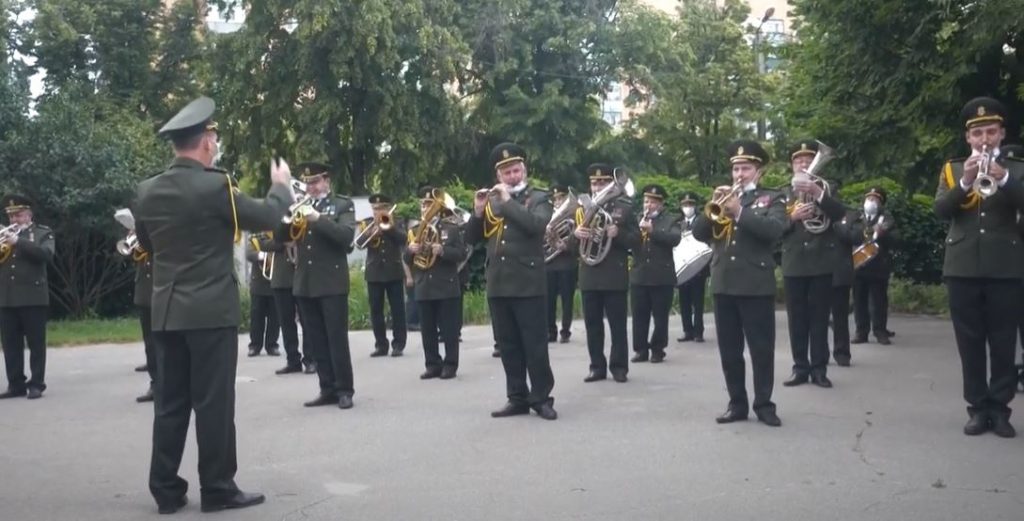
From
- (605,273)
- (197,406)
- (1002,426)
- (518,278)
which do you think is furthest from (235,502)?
(605,273)

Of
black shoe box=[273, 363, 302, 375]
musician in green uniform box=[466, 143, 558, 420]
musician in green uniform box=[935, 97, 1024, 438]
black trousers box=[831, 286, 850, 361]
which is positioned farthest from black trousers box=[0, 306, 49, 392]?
musician in green uniform box=[935, 97, 1024, 438]

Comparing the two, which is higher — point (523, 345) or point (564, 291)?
point (564, 291)

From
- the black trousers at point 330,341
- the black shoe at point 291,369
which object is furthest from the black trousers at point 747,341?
the black shoe at point 291,369

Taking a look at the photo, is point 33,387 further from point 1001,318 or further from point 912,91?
point 912,91

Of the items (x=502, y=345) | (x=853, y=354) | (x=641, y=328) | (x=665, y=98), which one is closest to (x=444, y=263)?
(x=641, y=328)

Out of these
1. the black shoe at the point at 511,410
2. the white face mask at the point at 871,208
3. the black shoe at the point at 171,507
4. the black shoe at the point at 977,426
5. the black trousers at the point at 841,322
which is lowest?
the black shoe at the point at 171,507

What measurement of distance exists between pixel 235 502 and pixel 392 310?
8.25 m

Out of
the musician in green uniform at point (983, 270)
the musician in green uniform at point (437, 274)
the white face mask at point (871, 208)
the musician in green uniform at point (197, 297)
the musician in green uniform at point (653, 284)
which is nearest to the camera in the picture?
the musician in green uniform at point (197, 297)

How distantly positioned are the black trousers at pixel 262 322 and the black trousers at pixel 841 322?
6.70 meters

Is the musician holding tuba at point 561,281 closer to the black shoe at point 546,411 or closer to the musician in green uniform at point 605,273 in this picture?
the musician in green uniform at point 605,273

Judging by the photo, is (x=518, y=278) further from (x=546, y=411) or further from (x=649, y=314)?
(x=649, y=314)

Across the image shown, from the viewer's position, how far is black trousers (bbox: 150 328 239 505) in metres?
7.02

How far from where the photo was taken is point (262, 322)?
15430 millimetres

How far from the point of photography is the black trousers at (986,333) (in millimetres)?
8750
